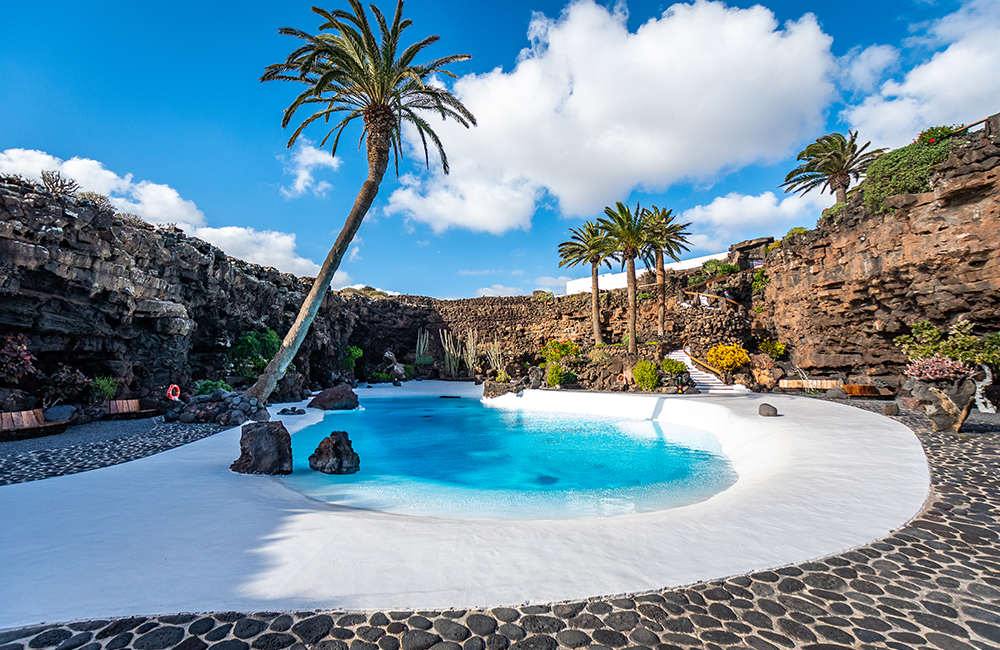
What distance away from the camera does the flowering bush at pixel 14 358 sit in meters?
8.06

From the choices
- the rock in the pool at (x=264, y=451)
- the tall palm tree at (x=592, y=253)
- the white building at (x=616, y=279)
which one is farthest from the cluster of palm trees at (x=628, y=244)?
the rock in the pool at (x=264, y=451)

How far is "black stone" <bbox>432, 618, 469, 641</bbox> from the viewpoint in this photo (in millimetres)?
2174

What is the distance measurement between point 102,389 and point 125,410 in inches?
26.8

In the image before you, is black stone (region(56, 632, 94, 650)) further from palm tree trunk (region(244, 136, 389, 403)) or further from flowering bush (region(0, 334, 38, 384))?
palm tree trunk (region(244, 136, 389, 403))

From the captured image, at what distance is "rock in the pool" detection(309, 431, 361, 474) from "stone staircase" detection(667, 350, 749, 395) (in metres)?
13.3

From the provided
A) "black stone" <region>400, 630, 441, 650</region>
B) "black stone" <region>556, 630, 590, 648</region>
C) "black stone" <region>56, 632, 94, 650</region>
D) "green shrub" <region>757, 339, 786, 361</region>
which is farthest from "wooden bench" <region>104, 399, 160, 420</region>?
"green shrub" <region>757, 339, 786, 361</region>

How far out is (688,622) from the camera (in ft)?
7.50

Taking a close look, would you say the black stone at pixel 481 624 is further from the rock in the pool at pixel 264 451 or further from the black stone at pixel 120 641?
the rock in the pool at pixel 264 451

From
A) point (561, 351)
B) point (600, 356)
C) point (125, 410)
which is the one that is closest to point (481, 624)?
point (125, 410)

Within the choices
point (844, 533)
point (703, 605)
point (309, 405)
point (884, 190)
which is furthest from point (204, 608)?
point (884, 190)

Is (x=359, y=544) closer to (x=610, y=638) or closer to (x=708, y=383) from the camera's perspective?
(x=610, y=638)

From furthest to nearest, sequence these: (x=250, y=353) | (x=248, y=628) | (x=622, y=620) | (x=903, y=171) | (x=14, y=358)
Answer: (x=250, y=353) → (x=903, y=171) → (x=14, y=358) → (x=622, y=620) → (x=248, y=628)

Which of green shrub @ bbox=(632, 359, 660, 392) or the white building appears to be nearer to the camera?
green shrub @ bbox=(632, 359, 660, 392)

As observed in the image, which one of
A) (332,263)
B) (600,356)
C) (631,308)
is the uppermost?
(332,263)
